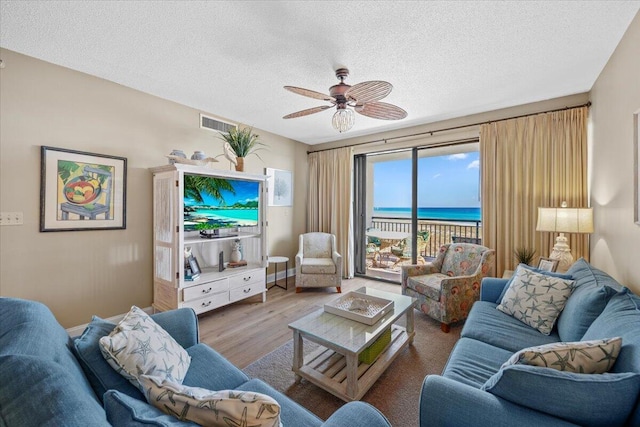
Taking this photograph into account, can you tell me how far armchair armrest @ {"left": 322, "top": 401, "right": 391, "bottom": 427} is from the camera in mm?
923

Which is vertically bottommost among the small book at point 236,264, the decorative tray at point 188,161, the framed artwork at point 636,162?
the small book at point 236,264

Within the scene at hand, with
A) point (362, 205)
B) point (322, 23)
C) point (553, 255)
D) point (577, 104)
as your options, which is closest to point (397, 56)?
point (322, 23)

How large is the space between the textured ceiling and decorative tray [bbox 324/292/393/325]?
2.05 meters

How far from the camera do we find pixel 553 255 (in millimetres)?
2660

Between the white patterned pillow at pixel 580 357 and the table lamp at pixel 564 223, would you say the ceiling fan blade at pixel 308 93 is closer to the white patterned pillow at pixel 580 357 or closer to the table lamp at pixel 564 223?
the white patterned pillow at pixel 580 357

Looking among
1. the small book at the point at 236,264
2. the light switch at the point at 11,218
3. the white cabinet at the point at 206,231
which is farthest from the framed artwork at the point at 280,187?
the light switch at the point at 11,218

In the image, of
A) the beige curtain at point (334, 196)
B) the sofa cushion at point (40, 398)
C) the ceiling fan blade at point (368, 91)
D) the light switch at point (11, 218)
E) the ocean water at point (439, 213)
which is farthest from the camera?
the ocean water at point (439, 213)

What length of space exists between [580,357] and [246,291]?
310cm

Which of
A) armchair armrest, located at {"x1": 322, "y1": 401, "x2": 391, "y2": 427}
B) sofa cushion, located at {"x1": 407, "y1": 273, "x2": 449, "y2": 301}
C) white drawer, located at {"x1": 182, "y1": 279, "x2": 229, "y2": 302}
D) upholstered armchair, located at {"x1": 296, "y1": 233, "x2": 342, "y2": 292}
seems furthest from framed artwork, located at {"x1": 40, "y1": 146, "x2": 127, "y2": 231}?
sofa cushion, located at {"x1": 407, "y1": 273, "x2": 449, "y2": 301}

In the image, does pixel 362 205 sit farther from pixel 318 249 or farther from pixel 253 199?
pixel 253 199

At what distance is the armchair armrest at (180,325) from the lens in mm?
1582

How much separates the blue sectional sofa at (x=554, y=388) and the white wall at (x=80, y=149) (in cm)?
308

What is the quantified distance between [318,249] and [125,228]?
263cm

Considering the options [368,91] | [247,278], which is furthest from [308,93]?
[247,278]
